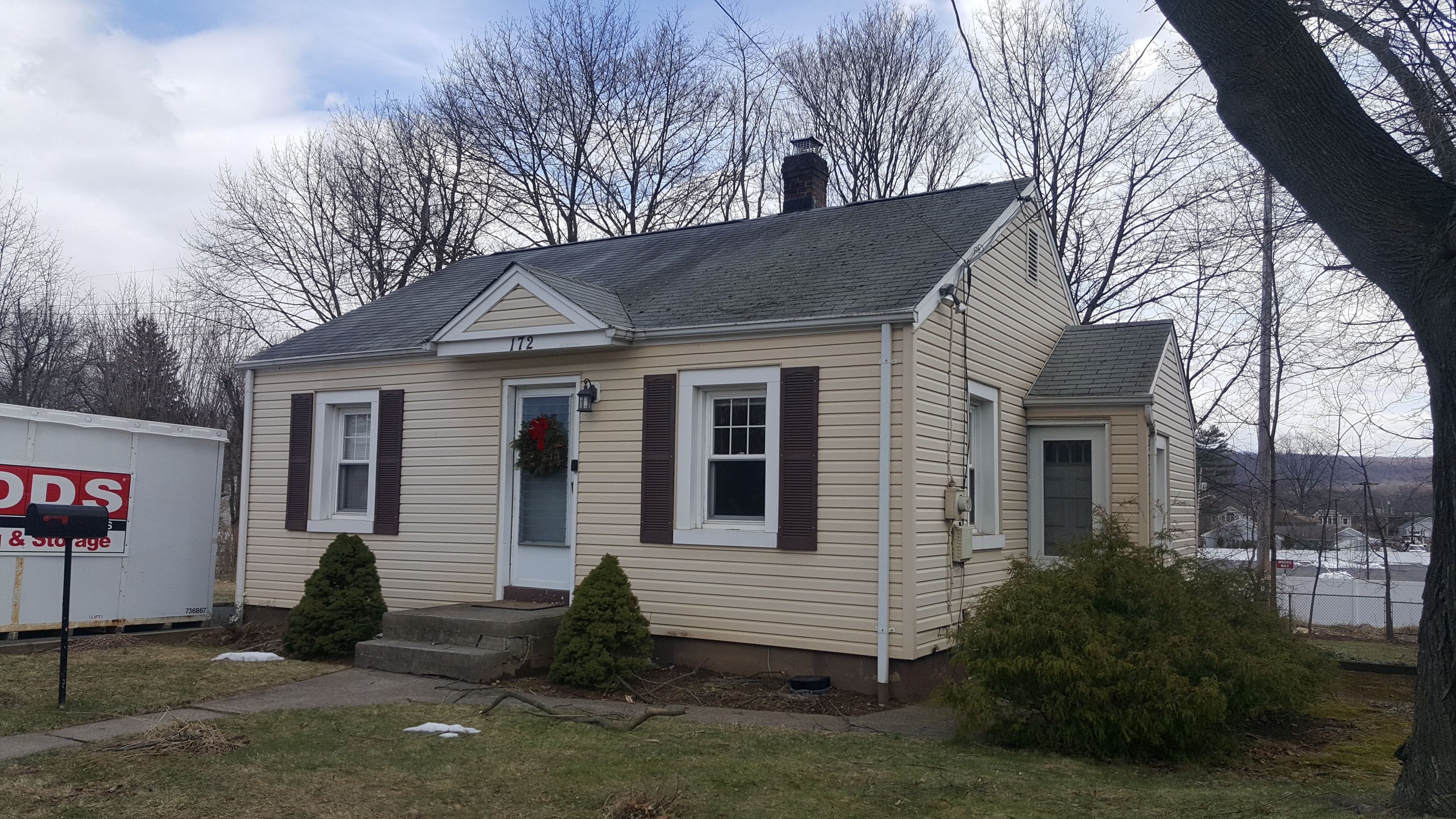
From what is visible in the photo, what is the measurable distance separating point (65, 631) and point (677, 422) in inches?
205

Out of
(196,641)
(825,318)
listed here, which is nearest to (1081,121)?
(825,318)

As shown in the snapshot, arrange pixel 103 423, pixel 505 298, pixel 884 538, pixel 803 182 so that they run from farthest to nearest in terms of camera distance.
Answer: pixel 803 182 < pixel 103 423 < pixel 505 298 < pixel 884 538

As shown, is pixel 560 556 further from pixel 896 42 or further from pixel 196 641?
pixel 896 42

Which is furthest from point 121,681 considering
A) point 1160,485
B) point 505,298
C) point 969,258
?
point 1160,485

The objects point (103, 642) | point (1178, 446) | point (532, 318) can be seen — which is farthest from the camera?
point (1178, 446)

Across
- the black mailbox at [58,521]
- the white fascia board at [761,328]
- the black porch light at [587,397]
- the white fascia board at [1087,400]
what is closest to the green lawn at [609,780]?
the black mailbox at [58,521]

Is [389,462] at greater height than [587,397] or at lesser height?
lesser

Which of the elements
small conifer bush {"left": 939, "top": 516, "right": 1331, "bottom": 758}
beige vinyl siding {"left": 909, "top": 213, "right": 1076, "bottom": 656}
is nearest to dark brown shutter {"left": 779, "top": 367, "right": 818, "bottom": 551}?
beige vinyl siding {"left": 909, "top": 213, "right": 1076, "bottom": 656}

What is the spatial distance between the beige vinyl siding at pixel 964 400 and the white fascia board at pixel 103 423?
8997mm

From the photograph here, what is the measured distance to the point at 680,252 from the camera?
13031 millimetres

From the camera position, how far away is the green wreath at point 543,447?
10.9 m

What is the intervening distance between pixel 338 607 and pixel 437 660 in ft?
6.04

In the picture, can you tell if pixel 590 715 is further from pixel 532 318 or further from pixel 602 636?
pixel 532 318

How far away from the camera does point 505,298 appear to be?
10836 millimetres
